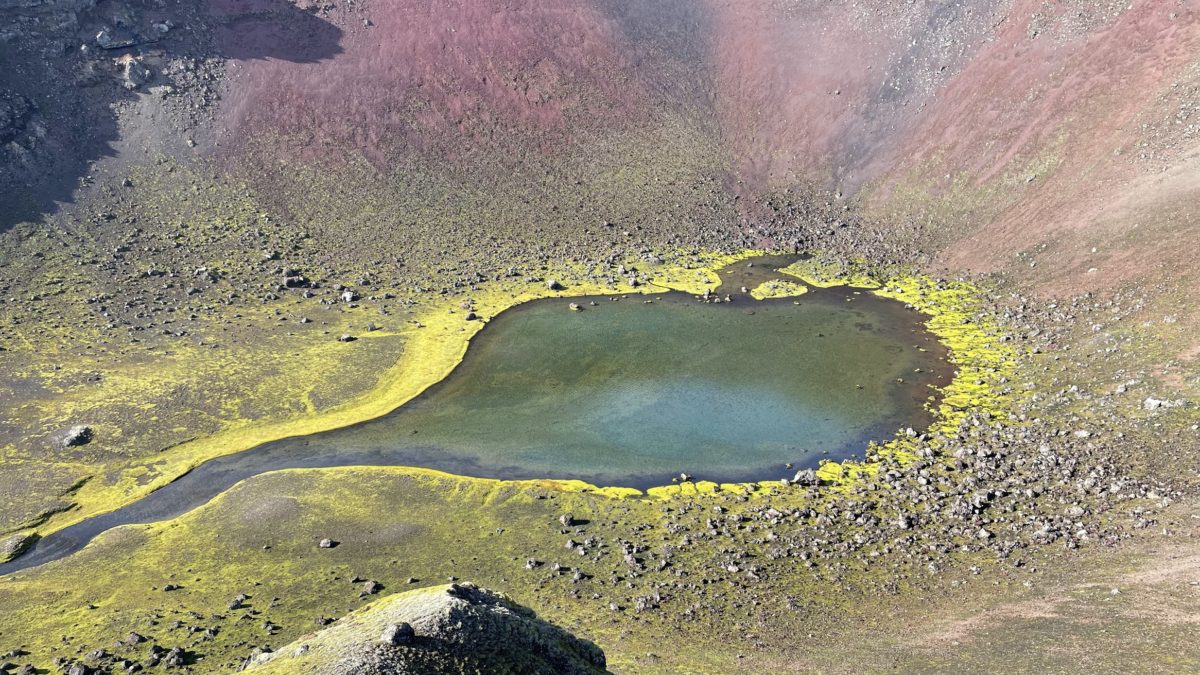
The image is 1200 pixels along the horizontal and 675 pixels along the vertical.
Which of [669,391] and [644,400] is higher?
[669,391]

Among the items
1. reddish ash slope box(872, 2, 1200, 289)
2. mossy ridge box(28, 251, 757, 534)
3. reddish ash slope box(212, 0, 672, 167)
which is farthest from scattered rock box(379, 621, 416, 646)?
reddish ash slope box(212, 0, 672, 167)

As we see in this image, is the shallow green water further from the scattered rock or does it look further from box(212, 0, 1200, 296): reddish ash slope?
the scattered rock

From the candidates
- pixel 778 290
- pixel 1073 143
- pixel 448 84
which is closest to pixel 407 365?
pixel 778 290

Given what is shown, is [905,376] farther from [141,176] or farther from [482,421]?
[141,176]

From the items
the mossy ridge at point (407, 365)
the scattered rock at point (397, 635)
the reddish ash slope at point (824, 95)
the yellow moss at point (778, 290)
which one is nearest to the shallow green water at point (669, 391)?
the yellow moss at point (778, 290)

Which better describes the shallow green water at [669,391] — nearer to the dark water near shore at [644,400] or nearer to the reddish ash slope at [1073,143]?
the dark water near shore at [644,400]

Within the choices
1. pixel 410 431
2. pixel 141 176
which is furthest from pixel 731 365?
pixel 141 176

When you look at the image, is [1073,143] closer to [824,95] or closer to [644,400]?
[824,95]
